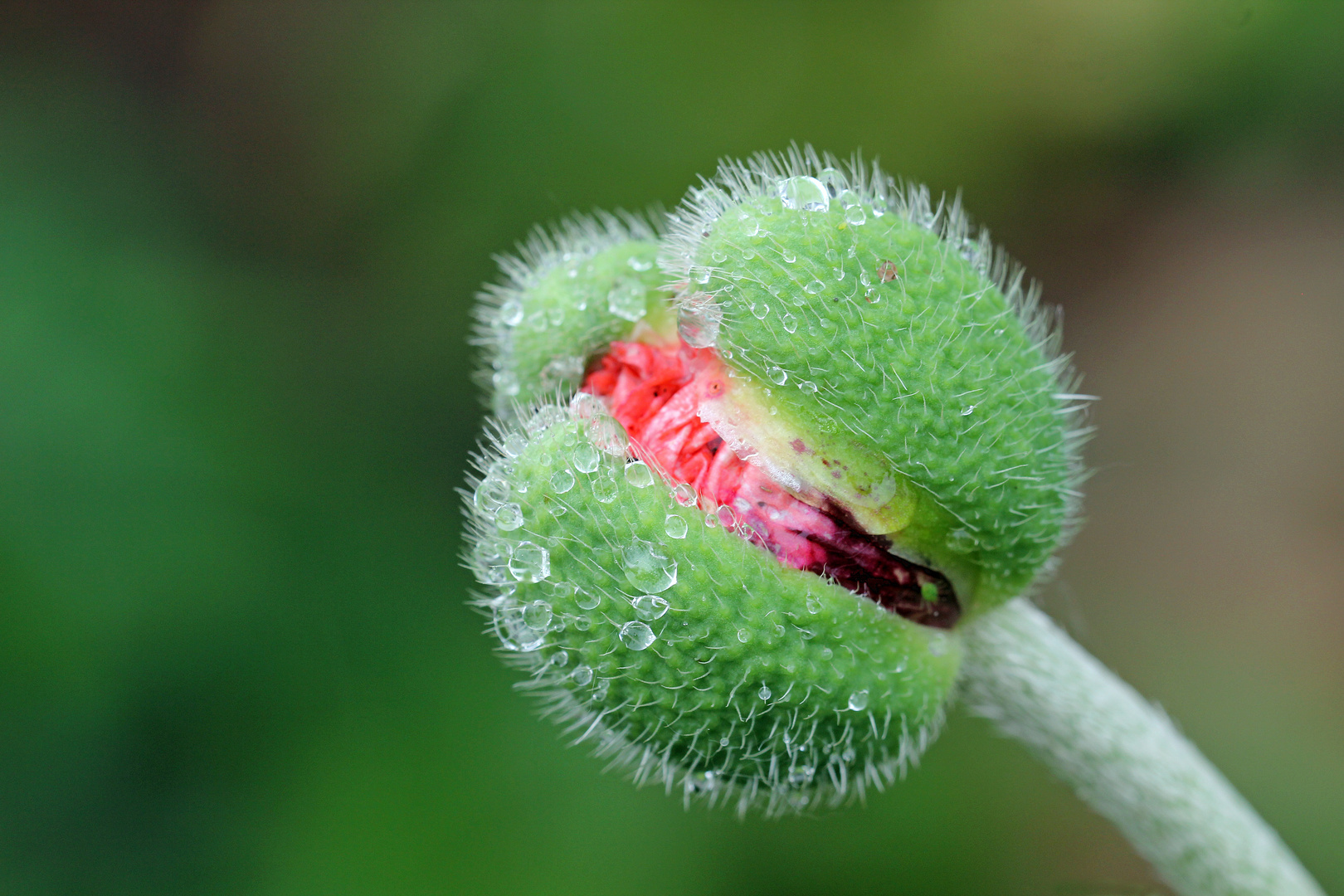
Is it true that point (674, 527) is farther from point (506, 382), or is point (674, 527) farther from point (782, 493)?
point (506, 382)

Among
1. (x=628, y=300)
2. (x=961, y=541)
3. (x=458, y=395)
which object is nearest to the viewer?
(x=961, y=541)

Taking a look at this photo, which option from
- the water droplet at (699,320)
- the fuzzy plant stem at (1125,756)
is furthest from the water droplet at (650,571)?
the fuzzy plant stem at (1125,756)

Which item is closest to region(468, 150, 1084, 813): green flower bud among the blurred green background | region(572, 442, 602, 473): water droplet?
region(572, 442, 602, 473): water droplet

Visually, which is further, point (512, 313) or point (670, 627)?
point (512, 313)

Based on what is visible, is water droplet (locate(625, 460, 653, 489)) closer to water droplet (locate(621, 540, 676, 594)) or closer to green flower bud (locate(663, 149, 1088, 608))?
water droplet (locate(621, 540, 676, 594))

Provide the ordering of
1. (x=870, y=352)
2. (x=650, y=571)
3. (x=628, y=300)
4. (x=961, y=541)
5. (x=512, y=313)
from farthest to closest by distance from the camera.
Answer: (x=512, y=313)
(x=628, y=300)
(x=961, y=541)
(x=870, y=352)
(x=650, y=571)

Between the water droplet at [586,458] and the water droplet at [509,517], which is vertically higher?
the water droplet at [586,458]

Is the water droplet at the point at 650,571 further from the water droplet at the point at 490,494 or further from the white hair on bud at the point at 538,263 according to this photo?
the white hair on bud at the point at 538,263

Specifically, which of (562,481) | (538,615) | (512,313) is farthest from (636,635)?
(512,313)
